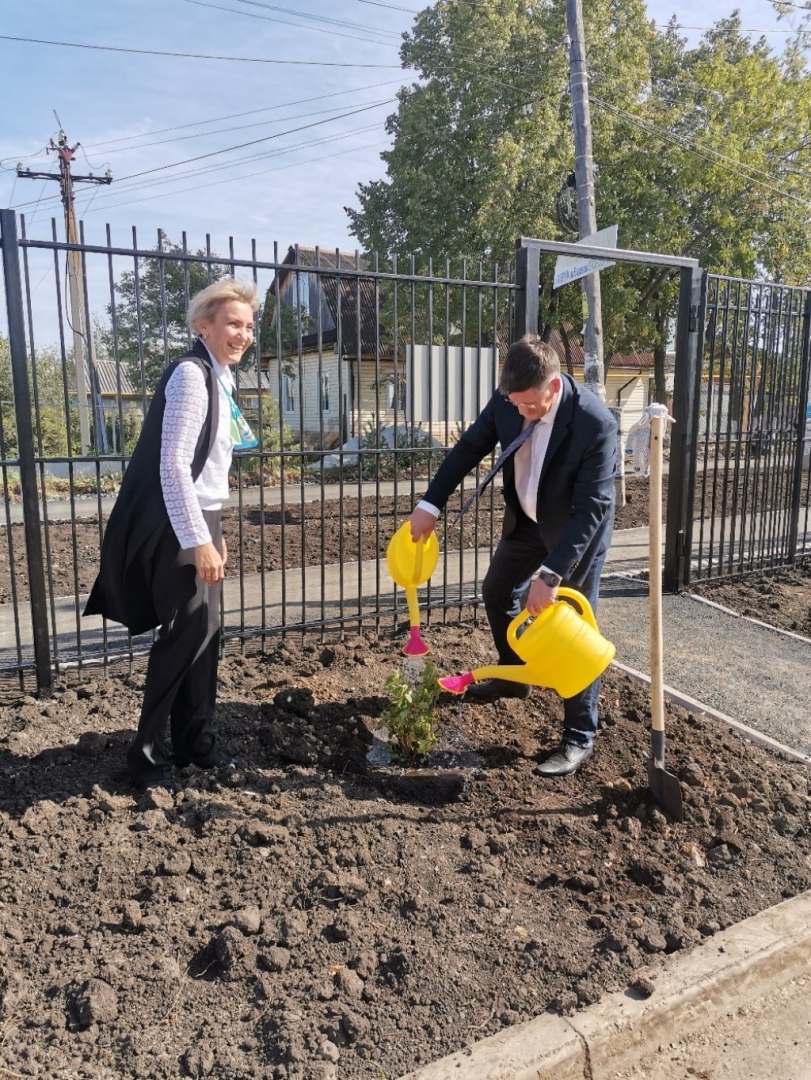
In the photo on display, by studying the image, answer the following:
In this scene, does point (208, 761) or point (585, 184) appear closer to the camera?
point (208, 761)

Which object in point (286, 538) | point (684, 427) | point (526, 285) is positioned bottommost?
point (286, 538)

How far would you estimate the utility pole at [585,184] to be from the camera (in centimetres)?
1185

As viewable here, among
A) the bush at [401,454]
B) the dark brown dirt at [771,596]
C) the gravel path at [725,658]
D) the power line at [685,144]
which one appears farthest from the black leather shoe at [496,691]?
the power line at [685,144]

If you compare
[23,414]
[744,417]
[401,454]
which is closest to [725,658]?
[744,417]

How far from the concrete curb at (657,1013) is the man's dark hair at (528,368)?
1995mm

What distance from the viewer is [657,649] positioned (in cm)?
297

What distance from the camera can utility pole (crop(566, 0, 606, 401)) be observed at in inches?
467

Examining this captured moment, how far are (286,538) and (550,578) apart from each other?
640cm

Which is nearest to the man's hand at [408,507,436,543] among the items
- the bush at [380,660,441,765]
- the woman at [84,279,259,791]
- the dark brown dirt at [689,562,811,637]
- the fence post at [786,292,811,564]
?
the bush at [380,660,441,765]

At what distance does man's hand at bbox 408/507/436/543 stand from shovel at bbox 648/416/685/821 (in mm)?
951

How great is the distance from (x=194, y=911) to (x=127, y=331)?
25728mm

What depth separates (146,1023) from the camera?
6.69ft

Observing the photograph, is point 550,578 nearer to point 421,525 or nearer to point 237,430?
point 421,525

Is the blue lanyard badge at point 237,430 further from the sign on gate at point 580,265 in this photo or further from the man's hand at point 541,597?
the sign on gate at point 580,265
